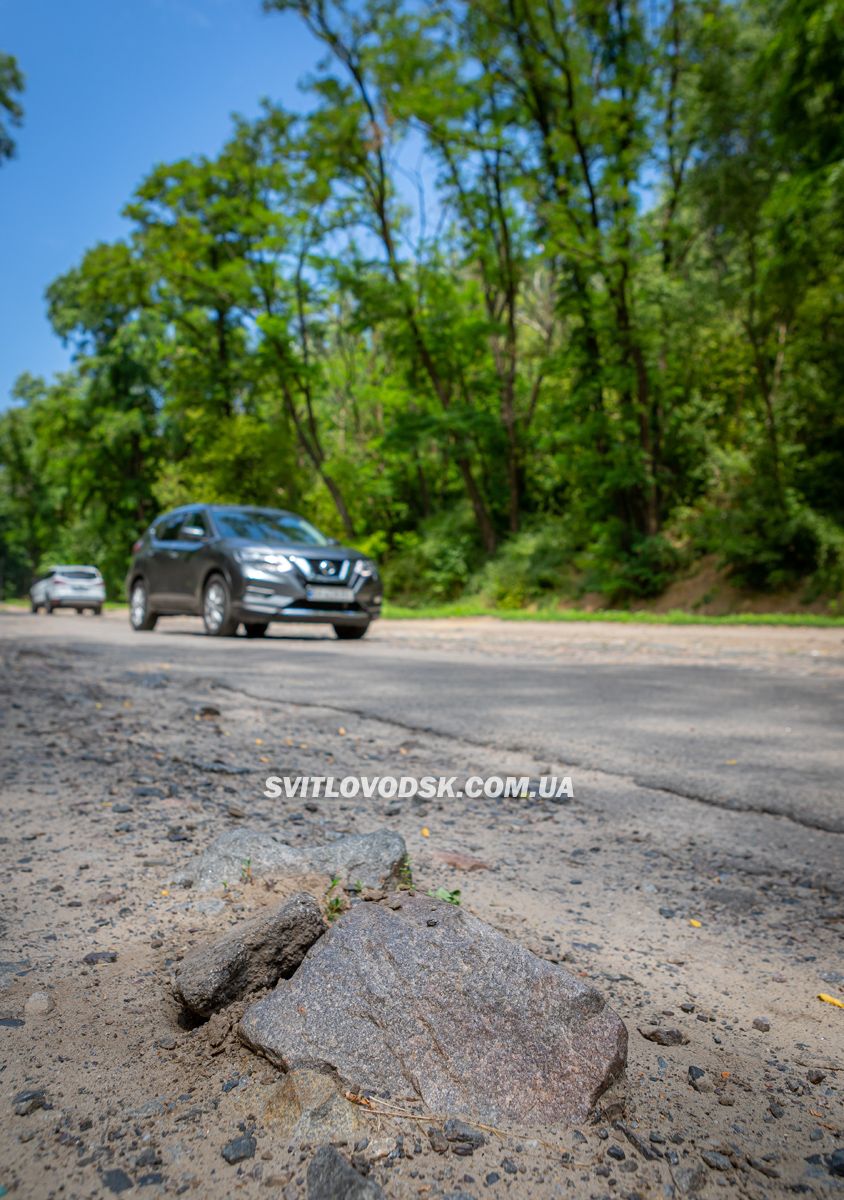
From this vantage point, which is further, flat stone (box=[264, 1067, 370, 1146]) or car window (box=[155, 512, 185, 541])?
car window (box=[155, 512, 185, 541])

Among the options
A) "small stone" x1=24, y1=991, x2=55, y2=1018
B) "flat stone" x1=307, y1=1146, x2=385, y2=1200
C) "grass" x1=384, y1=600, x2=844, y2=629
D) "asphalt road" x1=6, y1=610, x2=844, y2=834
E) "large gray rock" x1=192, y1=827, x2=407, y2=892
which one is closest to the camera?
"flat stone" x1=307, y1=1146, x2=385, y2=1200

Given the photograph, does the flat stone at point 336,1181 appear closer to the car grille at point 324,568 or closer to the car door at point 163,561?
the car grille at point 324,568

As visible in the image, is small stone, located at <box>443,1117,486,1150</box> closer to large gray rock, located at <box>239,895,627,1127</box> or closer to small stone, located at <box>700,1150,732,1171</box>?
large gray rock, located at <box>239,895,627,1127</box>

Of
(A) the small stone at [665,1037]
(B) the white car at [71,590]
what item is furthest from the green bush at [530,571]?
(A) the small stone at [665,1037]

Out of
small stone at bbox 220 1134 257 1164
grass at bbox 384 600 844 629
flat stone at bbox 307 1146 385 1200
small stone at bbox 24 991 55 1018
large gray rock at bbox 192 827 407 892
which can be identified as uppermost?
grass at bbox 384 600 844 629

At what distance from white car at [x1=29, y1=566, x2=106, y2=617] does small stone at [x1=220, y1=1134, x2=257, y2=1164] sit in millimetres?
28871

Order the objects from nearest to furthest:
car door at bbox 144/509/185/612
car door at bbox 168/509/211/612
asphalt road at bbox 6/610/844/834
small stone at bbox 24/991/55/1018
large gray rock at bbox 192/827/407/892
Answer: small stone at bbox 24/991/55/1018, large gray rock at bbox 192/827/407/892, asphalt road at bbox 6/610/844/834, car door at bbox 168/509/211/612, car door at bbox 144/509/185/612

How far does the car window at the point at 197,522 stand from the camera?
11.6m

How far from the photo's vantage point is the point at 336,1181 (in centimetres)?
113

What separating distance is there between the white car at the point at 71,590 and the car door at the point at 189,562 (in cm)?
1784

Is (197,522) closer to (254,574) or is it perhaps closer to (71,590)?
(254,574)

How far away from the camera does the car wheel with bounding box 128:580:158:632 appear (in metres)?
12.7

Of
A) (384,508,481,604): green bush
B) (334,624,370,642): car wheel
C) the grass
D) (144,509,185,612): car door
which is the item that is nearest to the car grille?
(334,624,370,642): car wheel

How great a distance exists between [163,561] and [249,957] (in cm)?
1099
